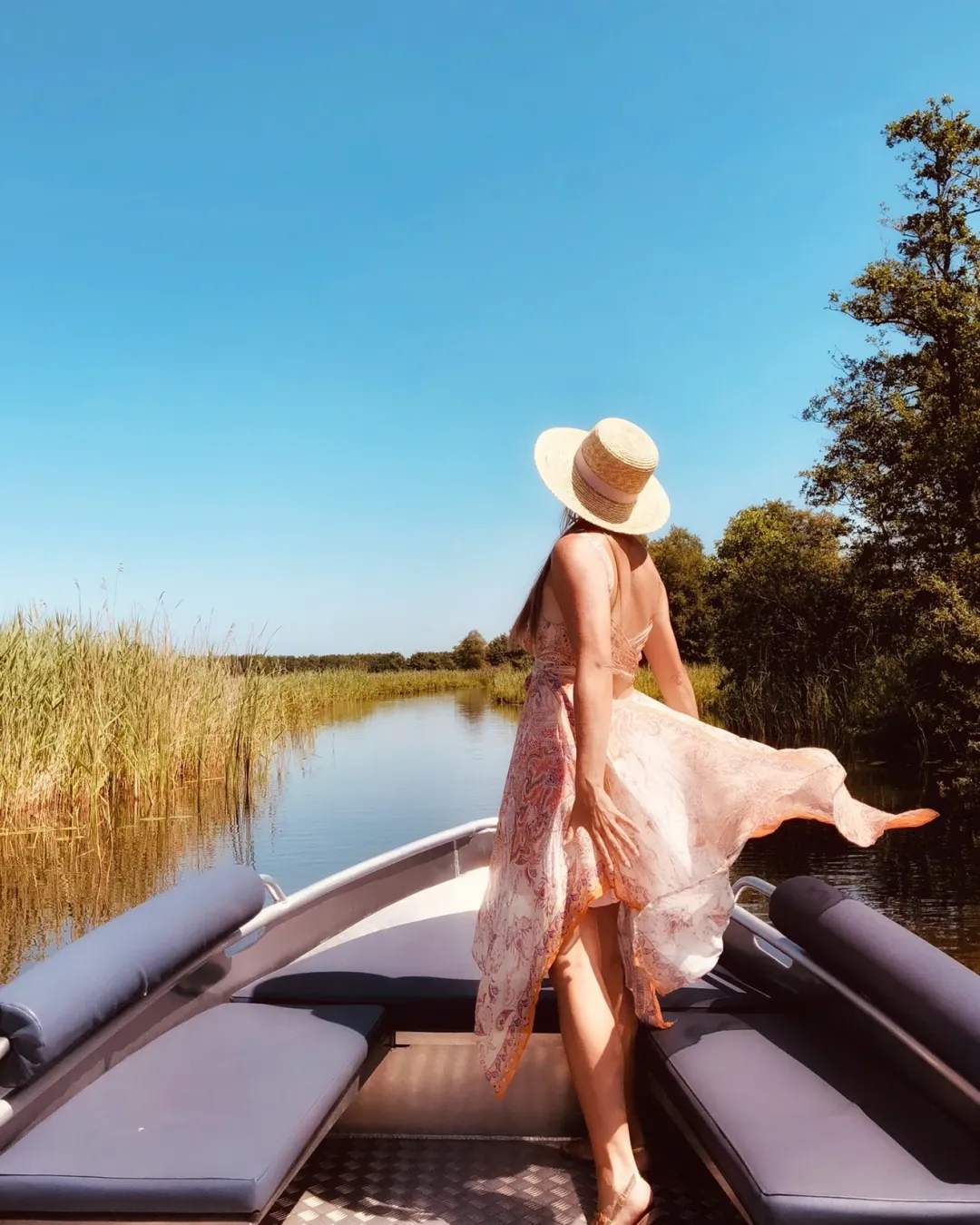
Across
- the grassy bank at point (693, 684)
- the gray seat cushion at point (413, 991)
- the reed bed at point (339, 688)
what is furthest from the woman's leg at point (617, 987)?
the reed bed at point (339, 688)

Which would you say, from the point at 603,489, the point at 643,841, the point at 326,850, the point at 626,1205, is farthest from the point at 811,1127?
the point at 326,850

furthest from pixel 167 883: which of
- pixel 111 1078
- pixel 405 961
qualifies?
pixel 111 1078

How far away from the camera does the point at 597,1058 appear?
6.96 ft

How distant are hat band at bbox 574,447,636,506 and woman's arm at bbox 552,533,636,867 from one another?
0.18 m

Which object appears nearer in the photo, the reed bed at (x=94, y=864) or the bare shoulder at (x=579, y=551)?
the bare shoulder at (x=579, y=551)

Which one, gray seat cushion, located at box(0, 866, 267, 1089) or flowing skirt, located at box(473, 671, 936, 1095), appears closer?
gray seat cushion, located at box(0, 866, 267, 1089)

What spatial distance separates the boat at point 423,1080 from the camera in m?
1.65

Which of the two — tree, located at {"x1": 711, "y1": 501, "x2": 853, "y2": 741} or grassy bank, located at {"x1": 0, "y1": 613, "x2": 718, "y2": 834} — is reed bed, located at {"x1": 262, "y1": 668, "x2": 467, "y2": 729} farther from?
tree, located at {"x1": 711, "y1": 501, "x2": 853, "y2": 741}

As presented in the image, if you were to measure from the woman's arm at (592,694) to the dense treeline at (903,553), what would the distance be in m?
10.3

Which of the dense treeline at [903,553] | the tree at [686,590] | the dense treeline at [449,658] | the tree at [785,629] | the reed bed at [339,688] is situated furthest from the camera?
the dense treeline at [449,658]

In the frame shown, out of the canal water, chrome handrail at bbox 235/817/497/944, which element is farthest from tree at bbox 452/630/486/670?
chrome handrail at bbox 235/817/497/944

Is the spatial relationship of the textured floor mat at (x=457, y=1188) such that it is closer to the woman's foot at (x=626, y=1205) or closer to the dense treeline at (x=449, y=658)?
the woman's foot at (x=626, y=1205)

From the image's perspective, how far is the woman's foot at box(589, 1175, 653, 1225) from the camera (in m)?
2.04

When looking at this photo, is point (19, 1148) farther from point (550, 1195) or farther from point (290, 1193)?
point (550, 1195)
